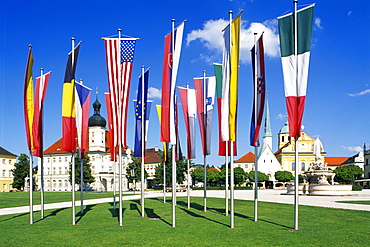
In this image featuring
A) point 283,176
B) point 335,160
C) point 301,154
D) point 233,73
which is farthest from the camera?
point 335,160

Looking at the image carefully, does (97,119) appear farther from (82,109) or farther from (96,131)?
(82,109)

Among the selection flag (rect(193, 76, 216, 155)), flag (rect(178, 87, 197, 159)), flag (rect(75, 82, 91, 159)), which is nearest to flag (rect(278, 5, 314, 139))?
flag (rect(193, 76, 216, 155))

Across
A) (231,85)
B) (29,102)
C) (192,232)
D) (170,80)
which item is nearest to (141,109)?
(29,102)

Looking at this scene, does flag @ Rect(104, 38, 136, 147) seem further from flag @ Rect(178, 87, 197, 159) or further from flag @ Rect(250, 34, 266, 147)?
Answer: flag @ Rect(178, 87, 197, 159)

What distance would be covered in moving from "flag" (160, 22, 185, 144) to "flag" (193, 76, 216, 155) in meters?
5.43

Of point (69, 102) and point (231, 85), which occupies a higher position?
point (231, 85)

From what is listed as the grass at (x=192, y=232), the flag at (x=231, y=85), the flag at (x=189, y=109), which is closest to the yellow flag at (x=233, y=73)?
the flag at (x=231, y=85)

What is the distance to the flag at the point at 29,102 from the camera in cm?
1788

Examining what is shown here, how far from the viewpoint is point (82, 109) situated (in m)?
19.2

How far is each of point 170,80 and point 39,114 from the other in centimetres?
678

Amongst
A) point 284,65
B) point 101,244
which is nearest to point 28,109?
point 101,244

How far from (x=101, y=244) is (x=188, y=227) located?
4382 millimetres

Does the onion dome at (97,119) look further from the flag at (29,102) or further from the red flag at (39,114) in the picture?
the flag at (29,102)

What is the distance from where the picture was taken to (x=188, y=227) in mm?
15633
